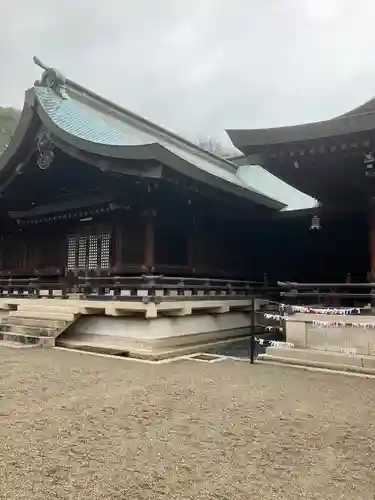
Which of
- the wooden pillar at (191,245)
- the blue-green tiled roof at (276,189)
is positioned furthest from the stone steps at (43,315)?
the blue-green tiled roof at (276,189)

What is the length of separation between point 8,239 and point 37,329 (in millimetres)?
7078

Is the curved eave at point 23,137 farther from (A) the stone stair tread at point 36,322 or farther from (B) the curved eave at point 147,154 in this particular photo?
(A) the stone stair tread at point 36,322

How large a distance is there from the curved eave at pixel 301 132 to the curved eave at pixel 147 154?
1736 millimetres

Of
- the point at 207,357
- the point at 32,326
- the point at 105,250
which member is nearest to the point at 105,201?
the point at 105,250

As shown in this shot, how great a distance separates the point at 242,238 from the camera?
15289mm

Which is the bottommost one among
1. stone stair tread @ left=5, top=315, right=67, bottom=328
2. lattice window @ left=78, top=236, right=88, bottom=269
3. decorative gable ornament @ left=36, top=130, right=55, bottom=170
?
stone stair tread @ left=5, top=315, right=67, bottom=328

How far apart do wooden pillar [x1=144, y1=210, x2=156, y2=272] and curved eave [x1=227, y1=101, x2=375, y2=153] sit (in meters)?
3.82

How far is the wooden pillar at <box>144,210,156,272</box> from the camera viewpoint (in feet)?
38.0

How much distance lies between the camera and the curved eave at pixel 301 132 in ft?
25.1

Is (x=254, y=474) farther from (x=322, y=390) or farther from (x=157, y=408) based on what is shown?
(x=322, y=390)

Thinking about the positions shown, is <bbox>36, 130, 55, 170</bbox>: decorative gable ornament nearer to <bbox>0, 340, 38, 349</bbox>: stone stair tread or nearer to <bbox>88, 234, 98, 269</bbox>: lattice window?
<bbox>88, 234, 98, 269</bbox>: lattice window

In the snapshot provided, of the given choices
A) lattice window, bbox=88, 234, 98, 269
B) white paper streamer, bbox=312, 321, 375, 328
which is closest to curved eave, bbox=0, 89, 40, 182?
lattice window, bbox=88, 234, 98, 269

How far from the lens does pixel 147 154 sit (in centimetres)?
985

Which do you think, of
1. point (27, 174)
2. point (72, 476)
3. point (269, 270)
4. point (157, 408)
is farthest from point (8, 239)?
point (72, 476)
